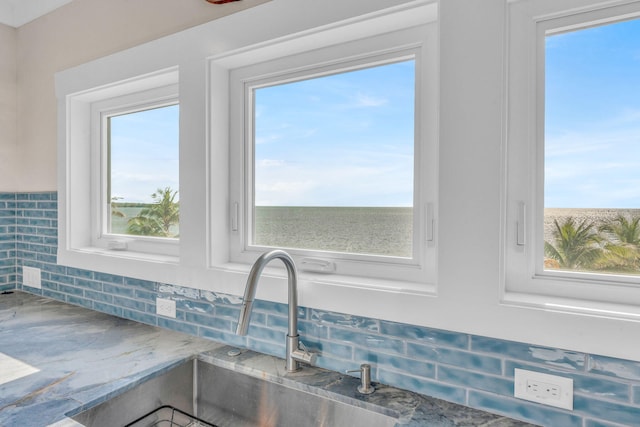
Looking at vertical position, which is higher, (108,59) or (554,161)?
(108,59)

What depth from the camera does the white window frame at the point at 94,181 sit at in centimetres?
195

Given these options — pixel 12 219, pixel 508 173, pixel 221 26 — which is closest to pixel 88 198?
pixel 12 219

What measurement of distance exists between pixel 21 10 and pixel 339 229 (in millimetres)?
2372

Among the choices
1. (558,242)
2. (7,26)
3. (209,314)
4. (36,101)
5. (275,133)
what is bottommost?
(209,314)

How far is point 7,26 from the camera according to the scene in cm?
241

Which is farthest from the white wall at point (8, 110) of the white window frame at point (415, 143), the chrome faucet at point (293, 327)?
the chrome faucet at point (293, 327)

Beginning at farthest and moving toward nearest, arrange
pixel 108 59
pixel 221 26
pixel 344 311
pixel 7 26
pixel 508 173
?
1. pixel 7 26
2. pixel 108 59
3. pixel 221 26
4. pixel 344 311
5. pixel 508 173

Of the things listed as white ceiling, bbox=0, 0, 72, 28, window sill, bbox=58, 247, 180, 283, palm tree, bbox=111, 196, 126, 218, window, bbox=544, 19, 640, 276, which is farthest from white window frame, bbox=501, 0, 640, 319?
white ceiling, bbox=0, 0, 72, 28

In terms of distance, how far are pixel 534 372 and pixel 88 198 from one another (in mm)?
2240

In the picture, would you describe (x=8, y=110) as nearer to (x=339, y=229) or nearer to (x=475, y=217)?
(x=339, y=229)

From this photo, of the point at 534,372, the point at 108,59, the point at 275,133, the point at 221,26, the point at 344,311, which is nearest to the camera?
the point at 534,372

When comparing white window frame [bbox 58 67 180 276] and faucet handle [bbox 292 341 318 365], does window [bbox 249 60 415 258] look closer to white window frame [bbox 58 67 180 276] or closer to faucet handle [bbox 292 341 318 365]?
faucet handle [bbox 292 341 318 365]

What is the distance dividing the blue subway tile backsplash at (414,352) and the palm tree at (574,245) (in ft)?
0.81

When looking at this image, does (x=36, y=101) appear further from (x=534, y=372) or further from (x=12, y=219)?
(x=534, y=372)
